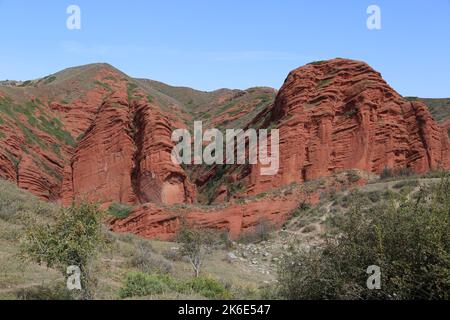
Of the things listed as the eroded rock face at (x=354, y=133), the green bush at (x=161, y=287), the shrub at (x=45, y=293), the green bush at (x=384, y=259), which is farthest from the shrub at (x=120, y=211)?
the green bush at (x=384, y=259)

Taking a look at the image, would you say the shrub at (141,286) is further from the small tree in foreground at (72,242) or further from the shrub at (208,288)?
the shrub at (208,288)

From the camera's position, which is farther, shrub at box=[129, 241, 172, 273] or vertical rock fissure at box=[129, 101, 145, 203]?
vertical rock fissure at box=[129, 101, 145, 203]

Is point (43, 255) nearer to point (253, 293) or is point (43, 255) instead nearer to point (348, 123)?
point (253, 293)

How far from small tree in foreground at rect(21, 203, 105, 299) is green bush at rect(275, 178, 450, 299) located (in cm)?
452

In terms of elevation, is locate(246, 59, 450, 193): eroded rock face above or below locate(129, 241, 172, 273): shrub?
above

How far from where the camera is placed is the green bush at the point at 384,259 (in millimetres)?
9648

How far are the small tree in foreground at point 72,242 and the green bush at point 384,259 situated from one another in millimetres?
4523

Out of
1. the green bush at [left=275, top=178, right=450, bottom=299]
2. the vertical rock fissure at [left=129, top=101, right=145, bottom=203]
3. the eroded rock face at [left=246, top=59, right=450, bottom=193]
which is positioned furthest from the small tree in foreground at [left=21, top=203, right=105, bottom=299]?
the vertical rock fissure at [left=129, top=101, right=145, bottom=203]

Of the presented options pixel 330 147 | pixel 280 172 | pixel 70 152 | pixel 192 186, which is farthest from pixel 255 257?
pixel 70 152

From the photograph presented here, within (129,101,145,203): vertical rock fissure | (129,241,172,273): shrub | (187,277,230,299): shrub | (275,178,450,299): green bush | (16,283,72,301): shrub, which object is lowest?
(129,241,172,273): shrub

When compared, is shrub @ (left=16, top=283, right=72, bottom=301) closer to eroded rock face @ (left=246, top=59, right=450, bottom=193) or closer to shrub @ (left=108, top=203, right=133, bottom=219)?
shrub @ (left=108, top=203, right=133, bottom=219)

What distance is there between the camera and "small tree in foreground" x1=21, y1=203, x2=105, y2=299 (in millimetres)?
11695

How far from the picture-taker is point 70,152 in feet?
200
